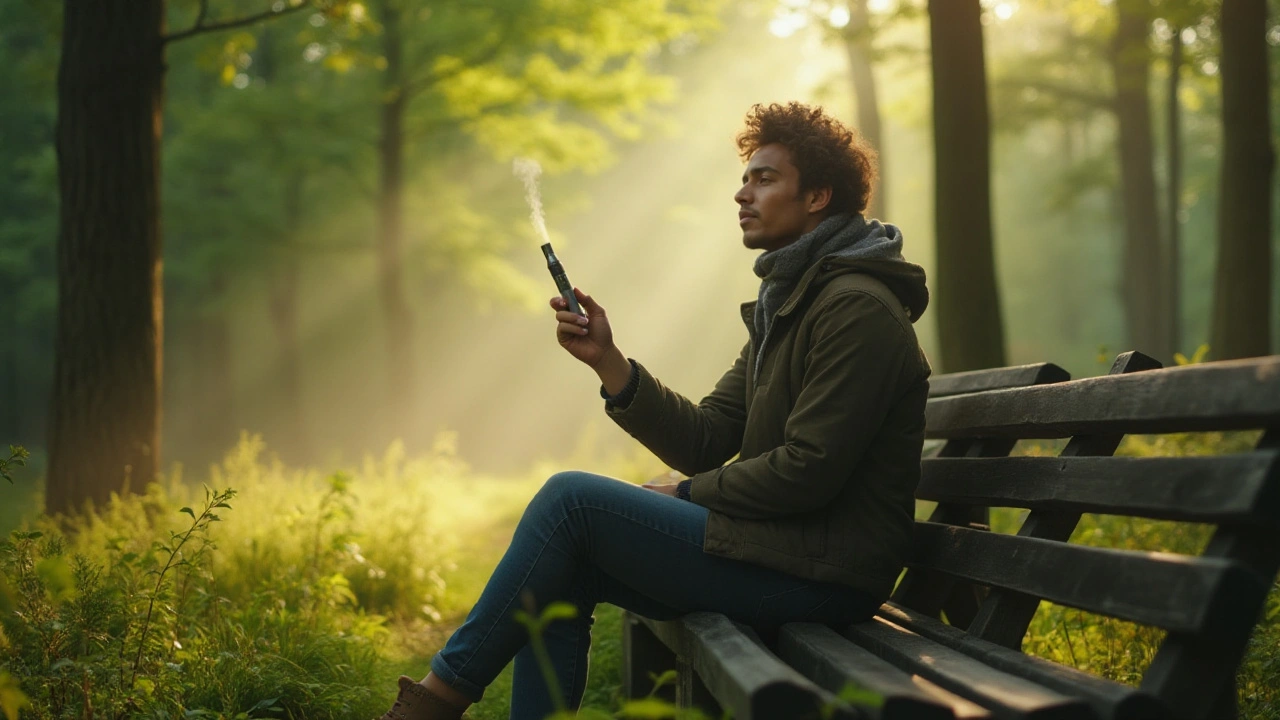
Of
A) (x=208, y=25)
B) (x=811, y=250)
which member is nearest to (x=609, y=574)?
(x=811, y=250)

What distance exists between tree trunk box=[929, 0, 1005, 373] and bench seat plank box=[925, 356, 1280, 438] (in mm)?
3291

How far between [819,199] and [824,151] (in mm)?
140

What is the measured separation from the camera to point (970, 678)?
205 cm

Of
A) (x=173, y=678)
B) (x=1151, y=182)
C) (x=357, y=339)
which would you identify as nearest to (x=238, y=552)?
(x=173, y=678)

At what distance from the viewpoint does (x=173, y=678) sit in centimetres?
291

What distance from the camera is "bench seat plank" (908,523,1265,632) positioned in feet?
6.06

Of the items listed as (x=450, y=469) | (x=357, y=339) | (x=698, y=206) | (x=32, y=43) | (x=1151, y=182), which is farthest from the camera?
(x=357, y=339)

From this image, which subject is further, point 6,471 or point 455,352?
point 455,352

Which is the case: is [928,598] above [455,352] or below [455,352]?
below

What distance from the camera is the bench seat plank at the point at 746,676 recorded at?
72.6 inches

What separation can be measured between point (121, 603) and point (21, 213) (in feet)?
71.1

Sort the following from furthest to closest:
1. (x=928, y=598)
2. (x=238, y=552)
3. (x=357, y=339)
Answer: (x=357, y=339) < (x=238, y=552) < (x=928, y=598)

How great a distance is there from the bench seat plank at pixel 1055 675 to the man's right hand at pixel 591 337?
3.57 ft

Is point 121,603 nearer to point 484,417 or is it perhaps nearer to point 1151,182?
point 1151,182
